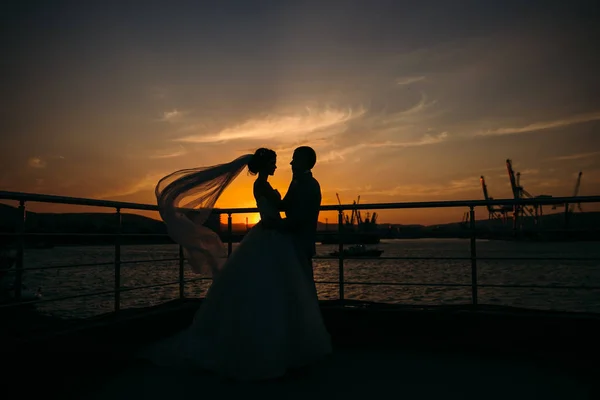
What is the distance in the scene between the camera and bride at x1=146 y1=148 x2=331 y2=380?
2750 mm

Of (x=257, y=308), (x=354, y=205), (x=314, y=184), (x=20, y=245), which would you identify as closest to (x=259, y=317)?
(x=257, y=308)

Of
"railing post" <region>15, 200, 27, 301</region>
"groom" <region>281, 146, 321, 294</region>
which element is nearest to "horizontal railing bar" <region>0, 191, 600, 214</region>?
"railing post" <region>15, 200, 27, 301</region>

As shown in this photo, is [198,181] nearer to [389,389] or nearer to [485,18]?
[389,389]

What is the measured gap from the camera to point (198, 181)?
3.40 metres

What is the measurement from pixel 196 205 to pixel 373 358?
1863mm

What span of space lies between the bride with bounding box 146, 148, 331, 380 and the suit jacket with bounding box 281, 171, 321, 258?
0.08m

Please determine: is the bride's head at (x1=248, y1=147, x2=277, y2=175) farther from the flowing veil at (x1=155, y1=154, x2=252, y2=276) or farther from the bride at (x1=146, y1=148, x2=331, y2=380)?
the flowing veil at (x1=155, y1=154, x2=252, y2=276)

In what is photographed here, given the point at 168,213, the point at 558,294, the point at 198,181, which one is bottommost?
the point at 558,294

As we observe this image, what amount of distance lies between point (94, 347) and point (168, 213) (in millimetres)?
1096

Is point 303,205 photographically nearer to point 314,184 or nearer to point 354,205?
point 314,184

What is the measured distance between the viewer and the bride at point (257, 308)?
2.75 metres

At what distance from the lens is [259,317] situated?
280 cm

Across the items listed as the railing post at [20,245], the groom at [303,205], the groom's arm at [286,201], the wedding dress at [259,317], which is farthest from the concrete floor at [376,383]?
the groom's arm at [286,201]

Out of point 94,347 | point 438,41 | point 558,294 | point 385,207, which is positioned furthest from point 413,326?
point 558,294
